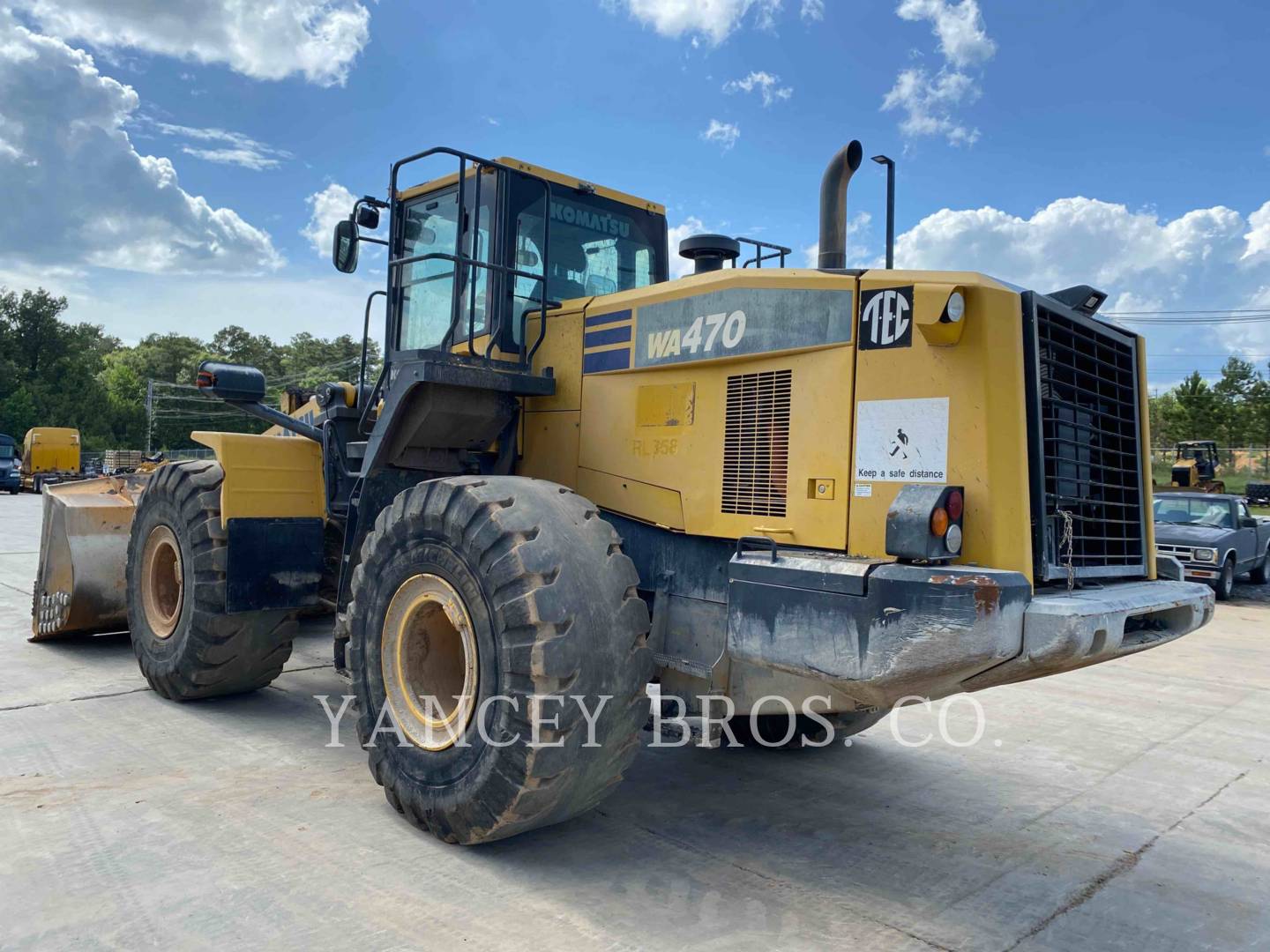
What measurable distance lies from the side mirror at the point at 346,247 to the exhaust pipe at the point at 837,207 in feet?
9.32

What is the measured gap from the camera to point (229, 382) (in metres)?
6.12

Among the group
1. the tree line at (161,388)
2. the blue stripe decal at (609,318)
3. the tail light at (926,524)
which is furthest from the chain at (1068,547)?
the tree line at (161,388)

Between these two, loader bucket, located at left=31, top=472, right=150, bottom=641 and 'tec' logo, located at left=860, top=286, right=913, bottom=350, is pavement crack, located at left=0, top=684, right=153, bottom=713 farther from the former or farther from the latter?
'tec' logo, located at left=860, top=286, right=913, bottom=350

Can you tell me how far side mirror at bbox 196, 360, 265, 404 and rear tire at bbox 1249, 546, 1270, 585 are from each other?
18.0m

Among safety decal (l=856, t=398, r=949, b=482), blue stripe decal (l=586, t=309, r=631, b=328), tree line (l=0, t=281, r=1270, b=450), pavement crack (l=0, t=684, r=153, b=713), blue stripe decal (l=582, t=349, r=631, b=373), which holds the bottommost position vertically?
pavement crack (l=0, t=684, r=153, b=713)

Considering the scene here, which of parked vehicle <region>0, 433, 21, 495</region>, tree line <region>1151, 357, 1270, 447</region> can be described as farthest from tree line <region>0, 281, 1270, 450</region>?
parked vehicle <region>0, 433, 21, 495</region>

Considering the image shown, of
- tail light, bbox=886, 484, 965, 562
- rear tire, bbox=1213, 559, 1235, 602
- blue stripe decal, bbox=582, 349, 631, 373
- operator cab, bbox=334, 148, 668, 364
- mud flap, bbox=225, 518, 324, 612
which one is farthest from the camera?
rear tire, bbox=1213, 559, 1235, 602

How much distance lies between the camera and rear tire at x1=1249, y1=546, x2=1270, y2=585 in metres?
17.5

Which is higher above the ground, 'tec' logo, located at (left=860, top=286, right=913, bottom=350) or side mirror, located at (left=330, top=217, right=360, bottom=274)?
side mirror, located at (left=330, top=217, right=360, bottom=274)

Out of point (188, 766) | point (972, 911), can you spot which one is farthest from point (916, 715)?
point (188, 766)

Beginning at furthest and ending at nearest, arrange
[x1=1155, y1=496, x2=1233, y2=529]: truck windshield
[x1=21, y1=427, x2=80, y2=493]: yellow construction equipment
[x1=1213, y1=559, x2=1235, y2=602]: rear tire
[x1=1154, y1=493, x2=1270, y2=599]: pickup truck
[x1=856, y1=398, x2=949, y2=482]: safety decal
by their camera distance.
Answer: [x1=21, y1=427, x2=80, y2=493]: yellow construction equipment, [x1=1155, y1=496, x2=1233, y2=529]: truck windshield, [x1=1213, y1=559, x2=1235, y2=602]: rear tire, [x1=1154, y1=493, x2=1270, y2=599]: pickup truck, [x1=856, y1=398, x2=949, y2=482]: safety decal

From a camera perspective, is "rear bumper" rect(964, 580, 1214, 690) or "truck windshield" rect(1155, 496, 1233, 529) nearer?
"rear bumper" rect(964, 580, 1214, 690)

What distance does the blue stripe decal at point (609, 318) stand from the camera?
482 cm

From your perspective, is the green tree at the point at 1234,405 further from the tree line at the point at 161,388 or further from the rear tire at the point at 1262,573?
the rear tire at the point at 1262,573
